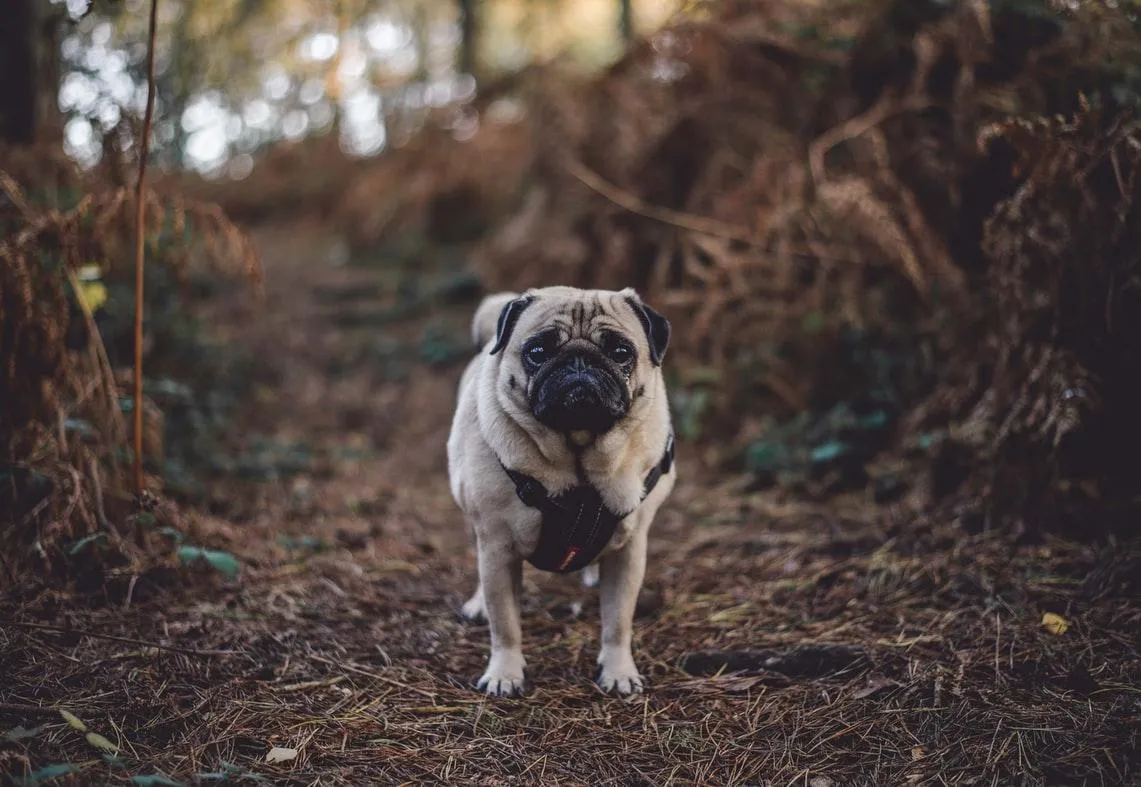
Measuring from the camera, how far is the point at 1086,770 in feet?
8.82

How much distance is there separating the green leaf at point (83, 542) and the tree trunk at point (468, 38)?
Answer: 11733 mm

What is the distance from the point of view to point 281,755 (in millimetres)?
2879

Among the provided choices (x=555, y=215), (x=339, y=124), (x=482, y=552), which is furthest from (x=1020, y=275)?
(x=339, y=124)

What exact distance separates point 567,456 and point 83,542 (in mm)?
2475

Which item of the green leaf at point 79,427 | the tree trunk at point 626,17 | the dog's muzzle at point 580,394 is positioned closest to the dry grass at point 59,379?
the green leaf at point 79,427

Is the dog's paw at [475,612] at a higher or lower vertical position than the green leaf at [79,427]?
lower

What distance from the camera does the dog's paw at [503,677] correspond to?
3.58 metres

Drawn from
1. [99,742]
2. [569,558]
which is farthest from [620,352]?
[99,742]

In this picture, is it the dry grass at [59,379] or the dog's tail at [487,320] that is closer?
the dry grass at [59,379]

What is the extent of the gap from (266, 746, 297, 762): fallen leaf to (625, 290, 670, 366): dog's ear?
7.30 ft

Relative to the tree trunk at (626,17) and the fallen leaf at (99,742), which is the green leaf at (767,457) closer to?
the fallen leaf at (99,742)

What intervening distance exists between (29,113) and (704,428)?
593cm

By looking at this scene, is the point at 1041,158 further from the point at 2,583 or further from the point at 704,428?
the point at 2,583

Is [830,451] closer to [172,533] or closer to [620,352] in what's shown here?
[620,352]
